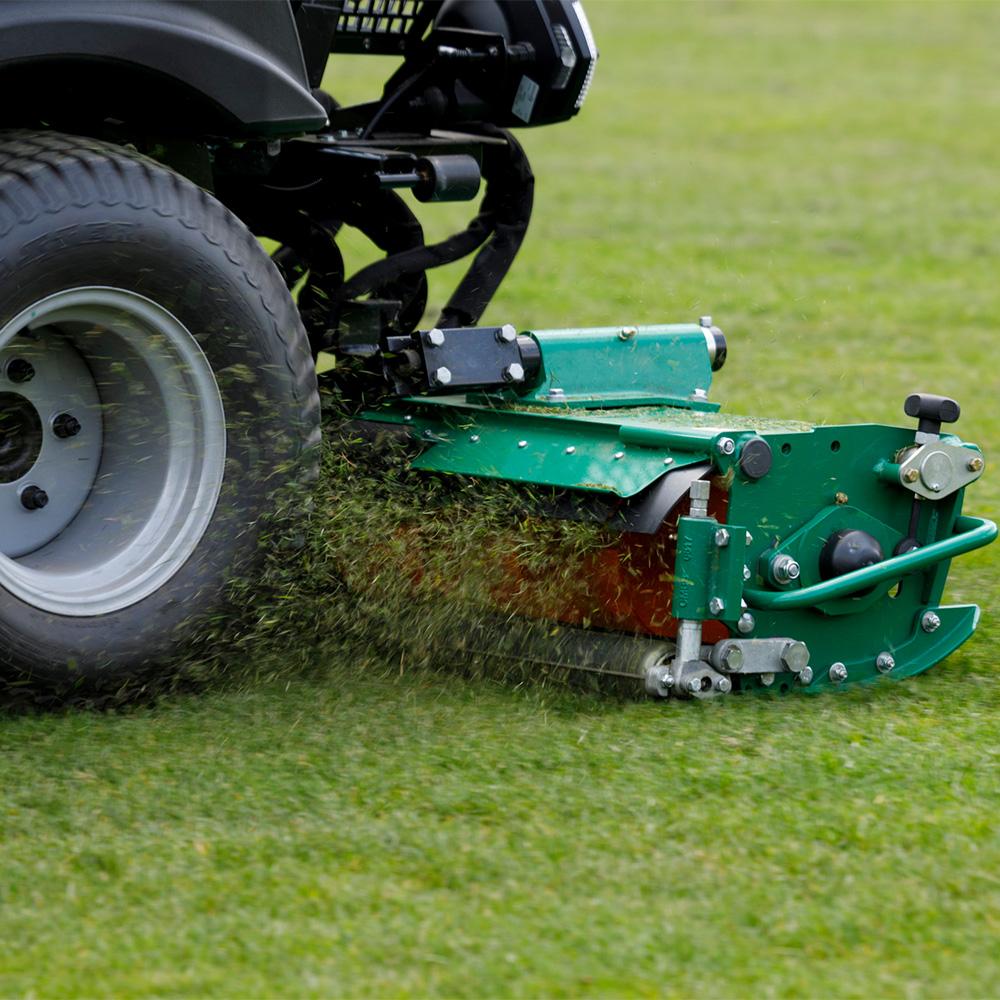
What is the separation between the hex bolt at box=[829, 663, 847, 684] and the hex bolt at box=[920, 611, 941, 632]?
0.74 ft

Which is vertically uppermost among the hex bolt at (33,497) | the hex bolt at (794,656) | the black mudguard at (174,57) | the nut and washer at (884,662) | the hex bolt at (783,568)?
the black mudguard at (174,57)

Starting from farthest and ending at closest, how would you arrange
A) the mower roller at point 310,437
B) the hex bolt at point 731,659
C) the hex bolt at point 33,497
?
the hex bolt at point 731,659 → the hex bolt at point 33,497 → the mower roller at point 310,437

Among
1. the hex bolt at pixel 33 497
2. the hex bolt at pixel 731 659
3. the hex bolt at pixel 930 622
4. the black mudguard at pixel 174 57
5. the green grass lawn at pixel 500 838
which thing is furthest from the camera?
the hex bolt at pixel 930 622

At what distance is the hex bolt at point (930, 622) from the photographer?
3.56 meters

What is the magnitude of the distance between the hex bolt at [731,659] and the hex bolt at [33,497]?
4.11 feet

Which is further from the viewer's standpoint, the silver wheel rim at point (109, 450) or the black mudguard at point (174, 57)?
the silver wheel rim at point (109, 450)

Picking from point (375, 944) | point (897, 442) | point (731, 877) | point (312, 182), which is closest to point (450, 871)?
point (375, 944)

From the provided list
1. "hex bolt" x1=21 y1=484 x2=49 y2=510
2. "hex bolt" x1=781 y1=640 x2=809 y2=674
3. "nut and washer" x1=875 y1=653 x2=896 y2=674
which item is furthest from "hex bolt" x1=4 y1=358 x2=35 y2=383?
"nut and washer" x1=875 y1=653 x2=896 y2=674

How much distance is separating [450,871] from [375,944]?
0.23 meters

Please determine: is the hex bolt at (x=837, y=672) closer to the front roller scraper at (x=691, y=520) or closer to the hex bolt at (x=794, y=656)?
the front roller scraper at (x=691, y=520)

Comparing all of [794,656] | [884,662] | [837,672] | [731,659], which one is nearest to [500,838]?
[731,659]

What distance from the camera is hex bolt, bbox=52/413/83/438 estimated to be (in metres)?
3.15

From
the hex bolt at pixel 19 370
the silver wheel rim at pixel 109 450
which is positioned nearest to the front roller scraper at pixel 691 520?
the silver wheel rim at pixel 109 450

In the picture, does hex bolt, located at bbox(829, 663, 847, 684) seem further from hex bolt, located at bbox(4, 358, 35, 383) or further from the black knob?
hex bolt, located at bbox(4, 358, 35, 383)
